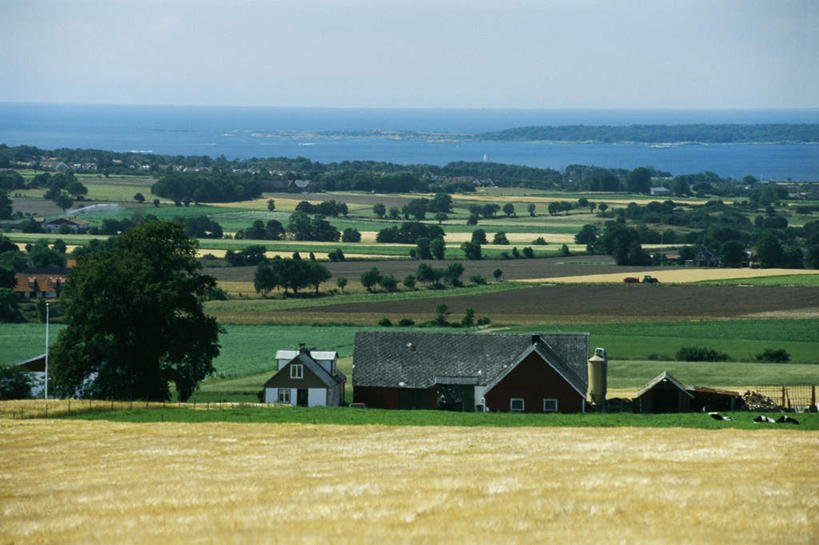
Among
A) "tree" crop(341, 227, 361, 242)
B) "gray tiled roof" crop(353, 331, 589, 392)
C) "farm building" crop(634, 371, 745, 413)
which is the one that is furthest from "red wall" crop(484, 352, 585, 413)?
"tree" crop(341, 227, 361, 242)

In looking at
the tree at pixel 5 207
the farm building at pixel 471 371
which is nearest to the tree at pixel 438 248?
the tree at pixel 5 207

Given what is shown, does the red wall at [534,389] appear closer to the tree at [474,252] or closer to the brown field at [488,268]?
the brown field at [488,268]

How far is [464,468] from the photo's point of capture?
2486cm

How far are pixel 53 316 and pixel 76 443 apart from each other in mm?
51276

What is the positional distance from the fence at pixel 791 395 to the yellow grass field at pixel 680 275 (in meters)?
49.0

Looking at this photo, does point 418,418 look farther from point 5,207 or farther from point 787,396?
point 5,207

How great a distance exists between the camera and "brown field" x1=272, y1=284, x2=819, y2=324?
75.4m

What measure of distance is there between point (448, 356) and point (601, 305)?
38.6 metres

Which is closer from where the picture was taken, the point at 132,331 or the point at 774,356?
the point at 132,331

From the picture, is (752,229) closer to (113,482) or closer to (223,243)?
(223,243)

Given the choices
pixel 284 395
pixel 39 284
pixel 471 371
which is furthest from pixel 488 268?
pixel 284 395

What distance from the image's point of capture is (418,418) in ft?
117

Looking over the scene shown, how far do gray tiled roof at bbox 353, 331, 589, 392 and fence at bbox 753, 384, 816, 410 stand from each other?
7.16 meters

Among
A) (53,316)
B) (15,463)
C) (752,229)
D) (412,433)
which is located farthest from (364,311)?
(752,229)
